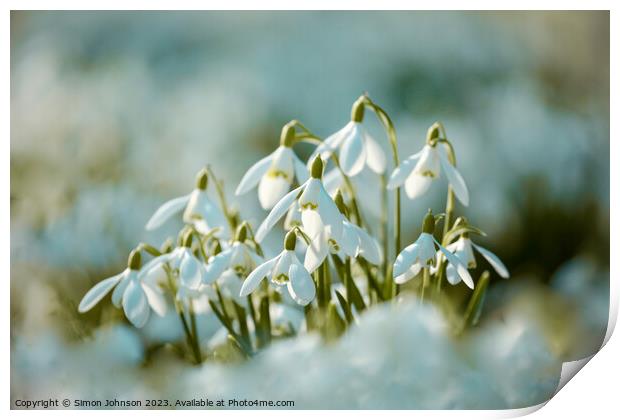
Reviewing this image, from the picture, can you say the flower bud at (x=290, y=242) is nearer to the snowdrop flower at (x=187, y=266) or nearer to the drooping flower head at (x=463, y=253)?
the snowdrop flower at (x=187, y=266)

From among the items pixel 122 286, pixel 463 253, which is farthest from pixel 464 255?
pixel 122 286

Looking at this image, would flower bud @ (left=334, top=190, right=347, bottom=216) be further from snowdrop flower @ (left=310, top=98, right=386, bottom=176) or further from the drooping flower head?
the drooping flower head

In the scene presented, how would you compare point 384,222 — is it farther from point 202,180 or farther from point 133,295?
point 133,295

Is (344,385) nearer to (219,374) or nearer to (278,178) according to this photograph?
(219,374)

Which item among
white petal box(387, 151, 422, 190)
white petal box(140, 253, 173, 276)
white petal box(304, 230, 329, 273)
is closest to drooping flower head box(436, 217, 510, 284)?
white petal box(387, 151, 422, 190)

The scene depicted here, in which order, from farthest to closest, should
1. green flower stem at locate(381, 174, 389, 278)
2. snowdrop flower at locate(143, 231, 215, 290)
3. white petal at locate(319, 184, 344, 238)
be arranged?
1. green flower stem at locate(381, 174, 389, 278)
2. snowdrop flower at locate(143, 231, 215, 290)
3. white petal at locate(319, 184, 344, 238)

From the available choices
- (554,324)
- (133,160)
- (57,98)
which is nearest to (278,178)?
(133,160)
